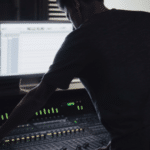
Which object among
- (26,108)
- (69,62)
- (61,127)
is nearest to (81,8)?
(69,62)

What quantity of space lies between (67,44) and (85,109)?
529 millimetres

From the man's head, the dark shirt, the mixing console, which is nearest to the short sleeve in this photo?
the dark shirt

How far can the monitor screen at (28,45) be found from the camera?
3.68 feet

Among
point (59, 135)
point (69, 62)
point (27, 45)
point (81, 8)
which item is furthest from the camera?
point (27, 45)

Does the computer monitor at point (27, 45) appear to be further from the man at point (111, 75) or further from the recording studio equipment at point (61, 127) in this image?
the man at point (111, 75)

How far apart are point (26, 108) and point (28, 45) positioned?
1.97 feet

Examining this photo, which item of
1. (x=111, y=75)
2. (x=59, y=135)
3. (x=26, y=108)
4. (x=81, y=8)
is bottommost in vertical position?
(x=59, y=135)

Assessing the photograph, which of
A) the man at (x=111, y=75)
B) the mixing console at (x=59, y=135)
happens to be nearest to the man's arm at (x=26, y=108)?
the man at (x=111, y=75)

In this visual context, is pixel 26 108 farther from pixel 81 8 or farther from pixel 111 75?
pixel 81 8

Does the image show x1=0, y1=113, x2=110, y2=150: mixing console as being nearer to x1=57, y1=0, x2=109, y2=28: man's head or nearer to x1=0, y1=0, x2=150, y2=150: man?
x1=0, y1=0, x2=150, y2=150: man

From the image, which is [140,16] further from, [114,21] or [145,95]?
[145,95]

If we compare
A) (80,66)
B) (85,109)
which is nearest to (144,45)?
(80,66)

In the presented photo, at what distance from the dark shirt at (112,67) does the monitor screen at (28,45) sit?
55cm

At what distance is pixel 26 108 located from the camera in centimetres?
64
